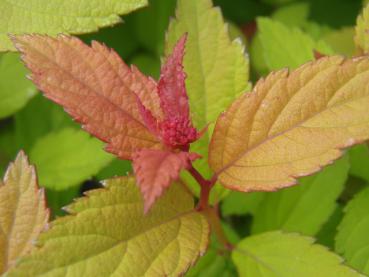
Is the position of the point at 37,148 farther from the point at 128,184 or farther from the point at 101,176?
the point at 128,184

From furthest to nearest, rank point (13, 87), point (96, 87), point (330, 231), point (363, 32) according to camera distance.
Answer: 1. point (13, 87)
2. point (330, 231)
3. point (363, 32)
4. point (96, 87)

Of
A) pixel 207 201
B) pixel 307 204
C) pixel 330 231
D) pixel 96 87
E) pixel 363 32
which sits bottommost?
pixel 330 231

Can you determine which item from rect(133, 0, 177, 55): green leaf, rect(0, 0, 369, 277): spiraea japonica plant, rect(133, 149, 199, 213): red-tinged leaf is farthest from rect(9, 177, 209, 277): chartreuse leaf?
rect(133, 0, 177, 55): green leaf

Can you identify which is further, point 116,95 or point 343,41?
point 343,41

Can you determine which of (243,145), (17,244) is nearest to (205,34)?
(243,145)

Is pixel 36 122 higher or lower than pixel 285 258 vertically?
higher

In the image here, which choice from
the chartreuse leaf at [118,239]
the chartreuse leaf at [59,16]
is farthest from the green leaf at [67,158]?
the chartreuse leaf at [118,239]

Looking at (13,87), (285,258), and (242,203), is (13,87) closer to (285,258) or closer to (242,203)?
(242,203)

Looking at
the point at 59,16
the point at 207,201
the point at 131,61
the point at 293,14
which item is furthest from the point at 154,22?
the point at 207,201
